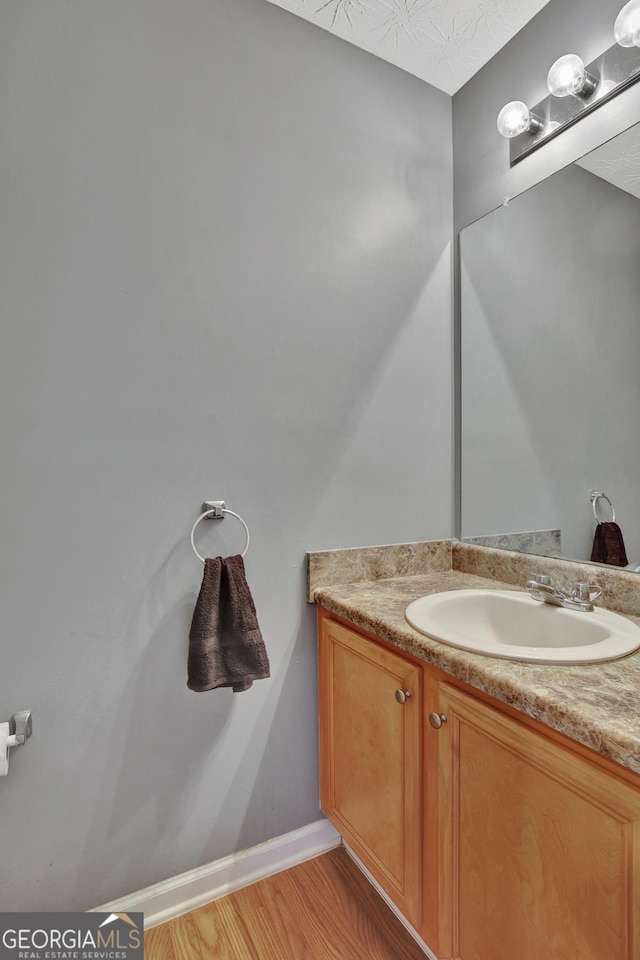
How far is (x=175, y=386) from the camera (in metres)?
1.22

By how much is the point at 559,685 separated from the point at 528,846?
0.27 m

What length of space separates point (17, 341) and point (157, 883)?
54.4 inches

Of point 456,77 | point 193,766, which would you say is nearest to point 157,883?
point 193,766

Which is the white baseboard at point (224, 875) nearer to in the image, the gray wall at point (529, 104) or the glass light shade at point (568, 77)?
the gray wall at point (529, 104)

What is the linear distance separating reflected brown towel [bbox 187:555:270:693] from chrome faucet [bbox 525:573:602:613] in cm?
72

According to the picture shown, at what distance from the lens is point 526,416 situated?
57.8 inches

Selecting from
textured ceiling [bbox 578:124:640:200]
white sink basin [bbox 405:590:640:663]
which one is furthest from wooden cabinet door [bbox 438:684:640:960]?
textured ceiling [bbox 578:124:640:200]

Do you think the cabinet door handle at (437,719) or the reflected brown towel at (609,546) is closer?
the cabinet door handle at (437,719)

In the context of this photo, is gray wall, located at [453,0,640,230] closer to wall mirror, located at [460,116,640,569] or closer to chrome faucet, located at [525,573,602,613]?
wall mirror, located at [460,116,640,569]

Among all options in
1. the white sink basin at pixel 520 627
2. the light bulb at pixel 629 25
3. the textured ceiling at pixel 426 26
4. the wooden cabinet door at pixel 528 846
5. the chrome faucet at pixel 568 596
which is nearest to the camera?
the wooden cabinet door at pixel 528 846

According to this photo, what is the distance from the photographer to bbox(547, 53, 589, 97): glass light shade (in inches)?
46.7

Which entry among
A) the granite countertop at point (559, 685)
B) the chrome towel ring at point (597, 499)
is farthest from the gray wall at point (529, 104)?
the granite countertop at point (559, 685)

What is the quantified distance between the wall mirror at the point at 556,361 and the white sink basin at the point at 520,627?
0.21 metres

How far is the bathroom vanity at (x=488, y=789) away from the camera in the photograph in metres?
0.67
